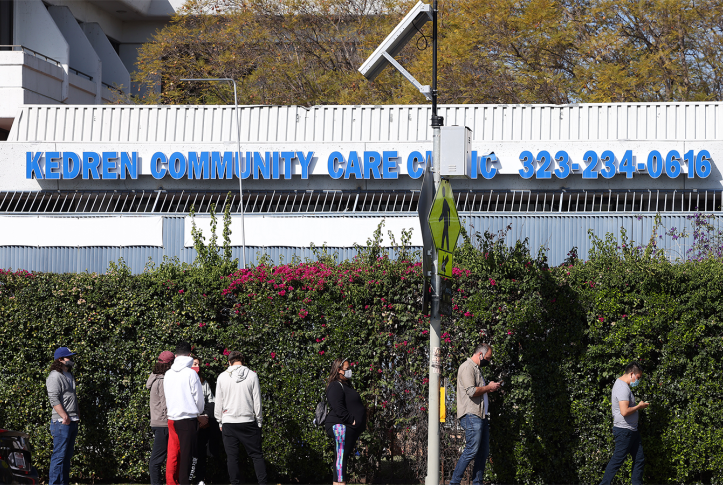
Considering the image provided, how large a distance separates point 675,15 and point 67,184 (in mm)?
20474

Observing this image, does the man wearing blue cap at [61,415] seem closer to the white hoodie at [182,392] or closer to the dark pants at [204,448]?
the white hoodie at [182,392]

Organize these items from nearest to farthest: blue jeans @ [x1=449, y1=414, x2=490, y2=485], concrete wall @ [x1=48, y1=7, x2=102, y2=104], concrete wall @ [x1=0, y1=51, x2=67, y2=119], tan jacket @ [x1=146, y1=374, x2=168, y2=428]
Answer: blue jeans @ [x1=449, y1=414, x2=490, y2=485], tan jacket @ [x1=146, y1=374, x2=168, y2=428], concrete wall @ [x1=0, y1=51, x2=67, y2=119], concrete wall @ [x1=48, y1=7, x2=102, y2=104]

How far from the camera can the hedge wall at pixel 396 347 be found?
9391 millimetres

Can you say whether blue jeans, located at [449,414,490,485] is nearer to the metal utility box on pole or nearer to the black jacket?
the metal utility box on pole

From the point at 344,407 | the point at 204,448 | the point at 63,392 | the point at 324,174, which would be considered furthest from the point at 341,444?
the point at 324,174

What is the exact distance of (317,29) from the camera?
31.0 metres

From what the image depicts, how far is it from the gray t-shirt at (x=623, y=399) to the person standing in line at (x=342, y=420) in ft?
9.48

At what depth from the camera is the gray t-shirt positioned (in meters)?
8.84

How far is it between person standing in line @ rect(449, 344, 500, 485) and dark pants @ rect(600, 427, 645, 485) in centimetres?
148

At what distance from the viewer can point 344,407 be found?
893cm

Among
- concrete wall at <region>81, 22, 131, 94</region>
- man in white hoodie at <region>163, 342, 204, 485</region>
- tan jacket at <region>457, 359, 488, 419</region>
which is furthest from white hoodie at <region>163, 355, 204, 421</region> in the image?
concrete wall at <region>81, 22, 131, 94</region>

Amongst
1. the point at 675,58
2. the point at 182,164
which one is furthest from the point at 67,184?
the point at 675,58

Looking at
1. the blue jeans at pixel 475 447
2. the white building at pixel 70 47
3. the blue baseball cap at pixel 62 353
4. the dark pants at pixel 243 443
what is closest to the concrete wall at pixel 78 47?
the white building at pixel 70 47

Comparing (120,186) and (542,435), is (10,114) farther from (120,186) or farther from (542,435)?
(542,435)
